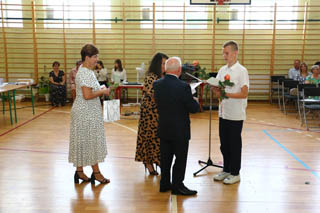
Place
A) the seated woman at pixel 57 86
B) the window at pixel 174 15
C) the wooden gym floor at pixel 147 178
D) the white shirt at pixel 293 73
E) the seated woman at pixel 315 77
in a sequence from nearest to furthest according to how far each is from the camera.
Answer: the wooden gym floor at pixel 147 178 < the seated woman at pixel 315 77 < the white shirt at pixel 293 73 < the seated woman at pixel 57 86 < the window at pixel 174 15

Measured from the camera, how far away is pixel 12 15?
10.5 meters

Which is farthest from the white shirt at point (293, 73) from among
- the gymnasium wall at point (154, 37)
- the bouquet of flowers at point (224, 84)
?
the bouquet of flowers at point (224, 84)

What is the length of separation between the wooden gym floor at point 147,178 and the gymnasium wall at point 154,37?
4.43 metres

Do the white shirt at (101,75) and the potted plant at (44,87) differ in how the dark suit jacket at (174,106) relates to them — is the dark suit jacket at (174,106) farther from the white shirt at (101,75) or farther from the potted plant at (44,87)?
the potted plant at (44,87)

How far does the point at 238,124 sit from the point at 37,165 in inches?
108

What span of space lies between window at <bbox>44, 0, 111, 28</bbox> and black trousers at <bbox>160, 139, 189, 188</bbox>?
26.2 feet

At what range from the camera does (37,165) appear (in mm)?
4469

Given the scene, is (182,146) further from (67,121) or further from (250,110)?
(250,110)

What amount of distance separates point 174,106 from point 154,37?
7.64 m

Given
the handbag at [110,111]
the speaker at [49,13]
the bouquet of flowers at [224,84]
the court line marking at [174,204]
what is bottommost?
the court line marking at [174,204]

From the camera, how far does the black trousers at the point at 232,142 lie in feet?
12.0

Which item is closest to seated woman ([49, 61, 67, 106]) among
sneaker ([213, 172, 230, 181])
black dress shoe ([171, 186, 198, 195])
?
sneaker ([213, 172, 230, 181])

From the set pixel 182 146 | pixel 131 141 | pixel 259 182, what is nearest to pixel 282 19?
pixel 131 141

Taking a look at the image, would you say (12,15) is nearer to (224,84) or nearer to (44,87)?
(44,87)
